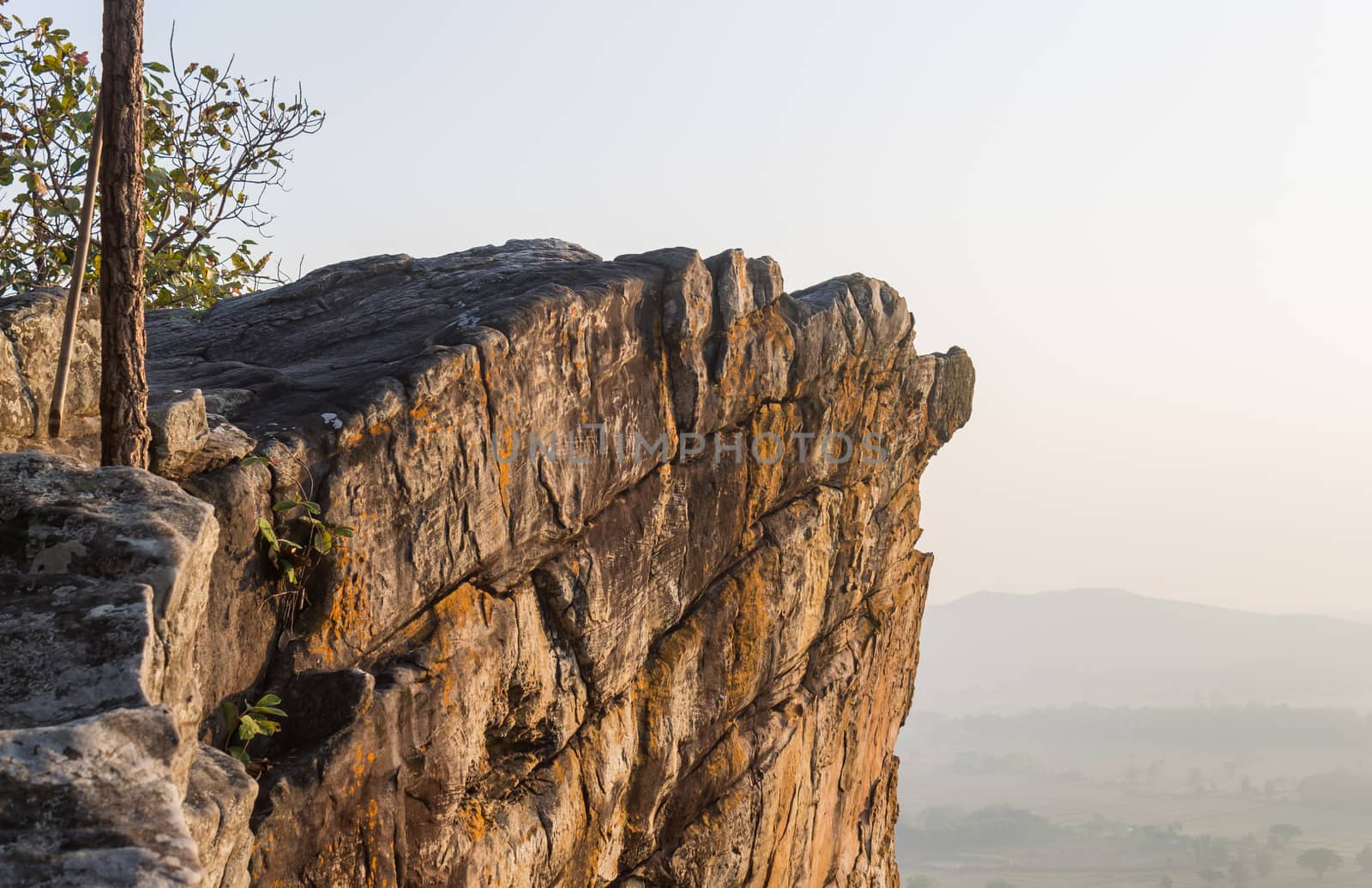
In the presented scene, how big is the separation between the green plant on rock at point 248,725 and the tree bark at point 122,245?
2.60 metres

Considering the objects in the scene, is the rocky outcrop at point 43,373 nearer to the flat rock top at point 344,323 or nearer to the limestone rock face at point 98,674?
the limestone rock face at point 98,674

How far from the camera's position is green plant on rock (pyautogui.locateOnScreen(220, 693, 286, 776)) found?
455 inches

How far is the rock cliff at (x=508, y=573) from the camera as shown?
9.30 m

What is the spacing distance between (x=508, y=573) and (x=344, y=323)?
4672 mm

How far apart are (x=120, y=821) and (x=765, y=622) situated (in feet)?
46.9

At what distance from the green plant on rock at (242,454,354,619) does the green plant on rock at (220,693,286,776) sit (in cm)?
118

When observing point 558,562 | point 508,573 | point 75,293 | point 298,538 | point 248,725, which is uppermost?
point 75,293

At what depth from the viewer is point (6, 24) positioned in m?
24.3

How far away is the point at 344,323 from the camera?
55.9 feet

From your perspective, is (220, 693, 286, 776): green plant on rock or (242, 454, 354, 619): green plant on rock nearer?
(220, 693, 286, 776): green plant on rock

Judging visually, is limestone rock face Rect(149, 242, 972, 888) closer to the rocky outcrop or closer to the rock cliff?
the rock cliff

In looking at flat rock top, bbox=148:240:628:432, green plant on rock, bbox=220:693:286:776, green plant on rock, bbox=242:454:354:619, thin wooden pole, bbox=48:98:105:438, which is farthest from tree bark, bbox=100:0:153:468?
green plant on rock, bbox=220:693:286:776

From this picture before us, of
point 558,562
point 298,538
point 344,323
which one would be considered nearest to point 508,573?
point 558,562

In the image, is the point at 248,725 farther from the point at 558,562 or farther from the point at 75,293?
the point at 558,562
